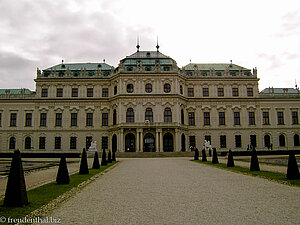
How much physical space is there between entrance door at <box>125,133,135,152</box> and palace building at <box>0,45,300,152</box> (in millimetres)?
2169

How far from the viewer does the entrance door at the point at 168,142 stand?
45312 mm

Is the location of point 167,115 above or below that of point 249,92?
below

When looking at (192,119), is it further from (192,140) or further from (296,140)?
(296,140)

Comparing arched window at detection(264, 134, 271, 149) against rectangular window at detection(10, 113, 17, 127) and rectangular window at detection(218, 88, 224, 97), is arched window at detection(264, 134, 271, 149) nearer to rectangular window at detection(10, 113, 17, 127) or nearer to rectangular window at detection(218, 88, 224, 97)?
rectangular window at detection(218, 88, 224, 97)

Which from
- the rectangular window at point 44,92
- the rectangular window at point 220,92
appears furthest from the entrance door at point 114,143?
the rectangular window at point 220,92

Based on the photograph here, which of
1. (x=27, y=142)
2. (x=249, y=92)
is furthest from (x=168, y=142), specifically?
(x=27, y=142)

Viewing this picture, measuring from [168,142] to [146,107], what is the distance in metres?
6.56

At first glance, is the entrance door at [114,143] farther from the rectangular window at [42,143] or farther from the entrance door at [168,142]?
the rectangular window at [42,143]

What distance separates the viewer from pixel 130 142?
45.2 meters

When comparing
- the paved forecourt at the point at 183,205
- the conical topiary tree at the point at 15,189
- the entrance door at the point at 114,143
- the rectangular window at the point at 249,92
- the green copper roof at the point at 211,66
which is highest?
the green copper roof at the point at 211,66

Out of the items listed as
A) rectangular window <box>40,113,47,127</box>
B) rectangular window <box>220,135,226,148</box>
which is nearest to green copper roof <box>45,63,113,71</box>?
rectangular window <box>40,113,47,127</box>

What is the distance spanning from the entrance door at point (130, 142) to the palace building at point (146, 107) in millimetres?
2169

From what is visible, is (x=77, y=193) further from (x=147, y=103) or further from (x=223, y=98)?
(x=223, y=98)

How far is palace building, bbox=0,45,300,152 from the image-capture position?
152 feet
